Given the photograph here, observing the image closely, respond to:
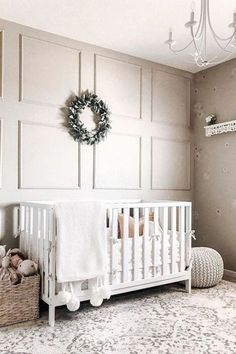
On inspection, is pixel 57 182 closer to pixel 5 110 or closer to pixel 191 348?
pixel 5 110

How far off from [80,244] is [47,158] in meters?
0.98

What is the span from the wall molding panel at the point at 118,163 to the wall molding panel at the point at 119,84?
28 cm

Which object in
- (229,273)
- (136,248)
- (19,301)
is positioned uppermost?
(136,248)

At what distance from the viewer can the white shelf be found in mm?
3415

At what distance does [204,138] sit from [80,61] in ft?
5.52

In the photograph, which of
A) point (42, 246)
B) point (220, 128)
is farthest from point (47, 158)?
point (220, 128)

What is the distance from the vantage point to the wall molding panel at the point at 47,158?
9.29 ft

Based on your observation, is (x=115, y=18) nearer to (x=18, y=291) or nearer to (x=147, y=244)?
(x=147, y=244)

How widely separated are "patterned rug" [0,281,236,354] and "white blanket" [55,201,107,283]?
0.31m

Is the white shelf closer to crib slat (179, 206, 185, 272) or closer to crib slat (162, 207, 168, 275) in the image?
crib slat (179, 206, 185, 272)

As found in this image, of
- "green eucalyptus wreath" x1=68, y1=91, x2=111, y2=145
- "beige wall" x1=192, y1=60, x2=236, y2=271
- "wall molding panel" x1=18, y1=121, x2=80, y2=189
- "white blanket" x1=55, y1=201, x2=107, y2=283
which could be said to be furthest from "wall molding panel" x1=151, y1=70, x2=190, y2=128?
"white blanket" x1=55, y1=201, x2=107, y2=283

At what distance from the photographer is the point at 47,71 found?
2.96 meters

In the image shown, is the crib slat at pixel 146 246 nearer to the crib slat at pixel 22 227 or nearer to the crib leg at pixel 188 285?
the crib leg at pixel 188 285

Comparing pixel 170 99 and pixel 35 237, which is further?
pixel 170 99
